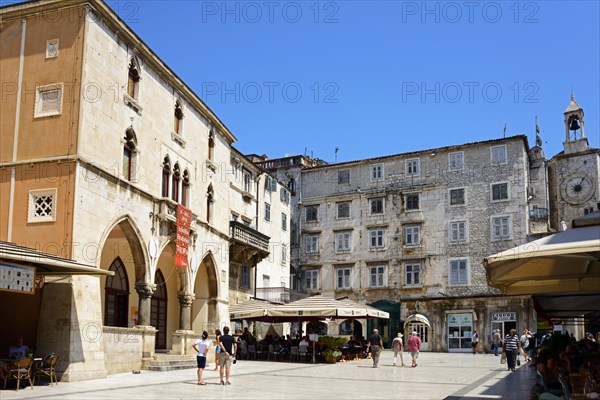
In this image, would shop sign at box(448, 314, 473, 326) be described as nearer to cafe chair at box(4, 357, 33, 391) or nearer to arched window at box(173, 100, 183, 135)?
arched window at box(173, 100, 183, 135)

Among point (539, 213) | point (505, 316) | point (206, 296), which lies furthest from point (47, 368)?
point (539, 213)

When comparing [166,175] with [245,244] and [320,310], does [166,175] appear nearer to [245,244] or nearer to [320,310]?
[320,310]

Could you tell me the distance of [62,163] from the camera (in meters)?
19.0

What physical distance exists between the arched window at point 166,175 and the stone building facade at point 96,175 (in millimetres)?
45

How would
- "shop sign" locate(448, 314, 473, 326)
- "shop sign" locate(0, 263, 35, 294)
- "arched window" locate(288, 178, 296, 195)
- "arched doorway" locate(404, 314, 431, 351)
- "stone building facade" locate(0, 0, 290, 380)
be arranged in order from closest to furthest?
1. "shop sign" locate(0, 263, 35, 294)
2. "stone building facade" locate(0, 0, 290, 380)
3. "shop sign" locate(448, 314, 473, 326)
4. "arched doorway" locate(404, 314, 431, 351)
5. "arched window" locate(288, 178, 296, 195)

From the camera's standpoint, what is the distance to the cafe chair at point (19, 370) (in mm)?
15406

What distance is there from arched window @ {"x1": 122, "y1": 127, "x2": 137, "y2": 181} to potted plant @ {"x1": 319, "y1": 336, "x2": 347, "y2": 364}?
40.0 feet

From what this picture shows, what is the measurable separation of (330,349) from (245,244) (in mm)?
8068

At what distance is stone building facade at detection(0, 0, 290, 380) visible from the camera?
727 inches

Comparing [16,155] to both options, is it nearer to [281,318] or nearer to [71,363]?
[71,363]

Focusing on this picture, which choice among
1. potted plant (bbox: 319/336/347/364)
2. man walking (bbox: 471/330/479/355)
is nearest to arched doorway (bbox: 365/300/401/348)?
man walking (bbox: 471/330/479/355)

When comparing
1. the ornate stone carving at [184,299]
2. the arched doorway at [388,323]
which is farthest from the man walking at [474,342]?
the ornate stone carving at [184,299]

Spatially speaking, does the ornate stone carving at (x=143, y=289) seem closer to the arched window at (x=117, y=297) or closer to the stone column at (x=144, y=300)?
the stone column at (x=144, y=300)

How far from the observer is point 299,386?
685 inches
